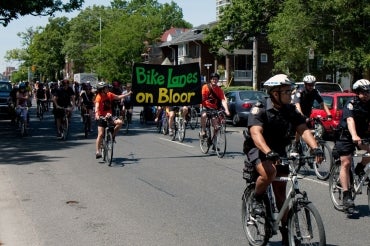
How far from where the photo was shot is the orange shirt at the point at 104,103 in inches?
511

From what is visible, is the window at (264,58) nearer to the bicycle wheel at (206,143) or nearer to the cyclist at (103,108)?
the bicycle wheel at (206,143)

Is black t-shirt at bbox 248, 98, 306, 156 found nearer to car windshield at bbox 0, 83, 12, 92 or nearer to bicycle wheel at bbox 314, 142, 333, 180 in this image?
bicycle wheel at bbox 314, 142, 333, 180

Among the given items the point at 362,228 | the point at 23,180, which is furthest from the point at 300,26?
the point at 362,228

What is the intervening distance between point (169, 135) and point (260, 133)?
45.6ft

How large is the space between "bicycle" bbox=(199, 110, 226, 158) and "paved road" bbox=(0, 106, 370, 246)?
270 millimetres

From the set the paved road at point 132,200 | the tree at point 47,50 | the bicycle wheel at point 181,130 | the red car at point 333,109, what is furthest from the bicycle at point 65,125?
the tree at point 47,50

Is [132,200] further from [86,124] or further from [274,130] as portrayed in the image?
[86,124]

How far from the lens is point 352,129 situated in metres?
7.66

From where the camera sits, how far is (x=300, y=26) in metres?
28.3

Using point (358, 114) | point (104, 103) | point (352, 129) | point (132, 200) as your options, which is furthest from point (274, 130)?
point (104, 103)

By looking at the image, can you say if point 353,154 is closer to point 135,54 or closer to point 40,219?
point 40,219

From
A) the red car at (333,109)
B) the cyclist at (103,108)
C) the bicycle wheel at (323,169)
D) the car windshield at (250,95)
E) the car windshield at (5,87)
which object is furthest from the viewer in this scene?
the car windshield at (5,87)

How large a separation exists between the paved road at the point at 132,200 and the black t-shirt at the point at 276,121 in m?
1.30

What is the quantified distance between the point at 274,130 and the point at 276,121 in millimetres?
108
